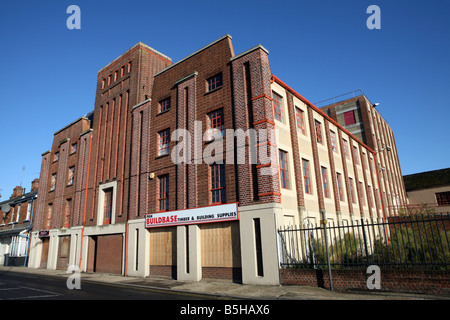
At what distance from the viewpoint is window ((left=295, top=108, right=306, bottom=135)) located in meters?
18.8

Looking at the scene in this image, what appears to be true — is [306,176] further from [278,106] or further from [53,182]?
[53,182]

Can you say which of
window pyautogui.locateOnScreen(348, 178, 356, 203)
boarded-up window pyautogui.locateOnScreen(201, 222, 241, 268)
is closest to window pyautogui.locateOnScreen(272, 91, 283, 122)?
boarded-up window pyautogui.locateOnScreen(201, 222, 241, 268)

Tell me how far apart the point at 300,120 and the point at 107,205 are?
52.4 ft

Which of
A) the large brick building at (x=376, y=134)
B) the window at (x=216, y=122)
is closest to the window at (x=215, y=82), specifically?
the window at (x=216, y=122)

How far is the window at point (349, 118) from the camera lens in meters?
39.0

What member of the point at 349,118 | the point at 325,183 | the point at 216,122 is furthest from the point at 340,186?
the point at 349,118

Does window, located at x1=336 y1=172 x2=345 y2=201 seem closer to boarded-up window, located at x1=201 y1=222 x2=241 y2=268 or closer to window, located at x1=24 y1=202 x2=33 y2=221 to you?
boarded-up window, located at x1=201 y1=222 x2=241 y2=268

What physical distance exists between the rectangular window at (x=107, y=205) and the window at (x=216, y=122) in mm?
10821

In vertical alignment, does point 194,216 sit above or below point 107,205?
below

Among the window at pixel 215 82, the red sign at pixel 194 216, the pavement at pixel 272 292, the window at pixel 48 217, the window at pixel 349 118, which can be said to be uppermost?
the window at pixel 349 118

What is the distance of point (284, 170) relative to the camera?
51.5 ft

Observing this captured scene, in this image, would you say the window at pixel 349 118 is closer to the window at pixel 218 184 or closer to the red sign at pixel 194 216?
the window at pixel 218 184

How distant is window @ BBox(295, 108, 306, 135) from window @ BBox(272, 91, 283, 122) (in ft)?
6.78
